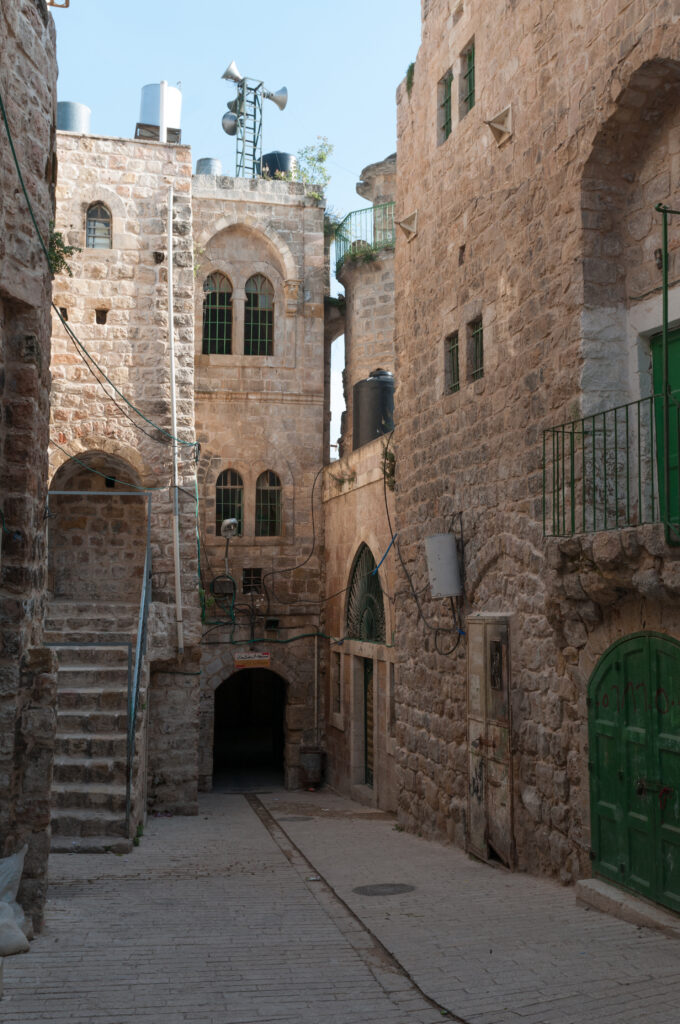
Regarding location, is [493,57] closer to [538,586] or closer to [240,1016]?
[538,586]

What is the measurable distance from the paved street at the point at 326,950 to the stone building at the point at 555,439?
0.62 metres

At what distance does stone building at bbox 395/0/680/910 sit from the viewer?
613cm

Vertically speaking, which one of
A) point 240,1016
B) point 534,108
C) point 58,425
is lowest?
point 240,1016

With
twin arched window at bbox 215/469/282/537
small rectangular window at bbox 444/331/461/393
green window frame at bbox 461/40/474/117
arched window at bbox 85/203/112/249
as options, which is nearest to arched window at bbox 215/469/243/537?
twin arched window at bbox 215/469/282/537

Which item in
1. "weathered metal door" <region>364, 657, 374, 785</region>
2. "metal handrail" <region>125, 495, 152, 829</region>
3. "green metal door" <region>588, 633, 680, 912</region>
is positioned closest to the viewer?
"green metal door" <region>588, 633, 680, 912</region>

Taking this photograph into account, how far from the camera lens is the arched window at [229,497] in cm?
1728

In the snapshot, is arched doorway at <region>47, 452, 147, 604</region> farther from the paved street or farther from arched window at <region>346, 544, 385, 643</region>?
the paved street

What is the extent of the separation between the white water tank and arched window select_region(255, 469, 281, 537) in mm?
6645

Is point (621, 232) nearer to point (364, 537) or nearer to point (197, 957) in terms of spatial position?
point (197, 957)

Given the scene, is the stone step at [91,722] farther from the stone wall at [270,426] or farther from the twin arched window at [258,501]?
the twin arched window at [258,501]

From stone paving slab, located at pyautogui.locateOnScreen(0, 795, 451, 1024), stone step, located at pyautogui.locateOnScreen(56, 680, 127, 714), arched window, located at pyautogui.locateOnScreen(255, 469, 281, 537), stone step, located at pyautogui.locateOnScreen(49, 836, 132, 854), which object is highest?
arched window, located at pyautogui.locateOnScreen(255, 469, 281, 537)

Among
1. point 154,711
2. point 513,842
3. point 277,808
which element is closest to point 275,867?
point 513,842

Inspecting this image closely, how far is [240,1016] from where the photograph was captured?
459 cm

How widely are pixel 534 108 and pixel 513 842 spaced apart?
5.99 m
